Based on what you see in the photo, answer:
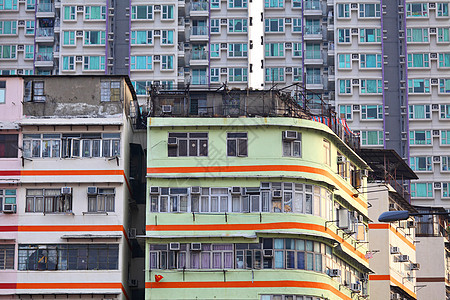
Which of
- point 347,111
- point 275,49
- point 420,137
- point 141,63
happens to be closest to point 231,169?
point 141,63

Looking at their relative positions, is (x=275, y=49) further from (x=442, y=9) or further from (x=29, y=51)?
(x=29, y=51)

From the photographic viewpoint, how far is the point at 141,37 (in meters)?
102

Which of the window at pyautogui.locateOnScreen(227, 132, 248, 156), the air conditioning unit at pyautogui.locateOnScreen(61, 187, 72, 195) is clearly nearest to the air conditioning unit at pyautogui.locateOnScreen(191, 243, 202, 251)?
the window at pyautogui.locateOnScreen(227, 132, 248, 156)

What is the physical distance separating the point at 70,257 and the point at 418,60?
61359 mm

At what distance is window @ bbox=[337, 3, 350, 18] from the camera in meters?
104

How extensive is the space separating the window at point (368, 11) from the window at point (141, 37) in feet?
67.7

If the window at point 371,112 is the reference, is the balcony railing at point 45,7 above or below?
above

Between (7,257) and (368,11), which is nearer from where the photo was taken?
(7,257)

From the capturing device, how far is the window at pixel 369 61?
4063 inches

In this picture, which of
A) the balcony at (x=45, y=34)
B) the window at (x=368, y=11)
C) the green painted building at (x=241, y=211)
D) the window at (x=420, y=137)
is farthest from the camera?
the balcony at (x=45, y=34)

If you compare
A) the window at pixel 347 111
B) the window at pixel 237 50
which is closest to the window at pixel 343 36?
the window at pixel 347 111

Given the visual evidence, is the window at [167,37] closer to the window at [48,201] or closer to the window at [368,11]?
the window at [368,11]

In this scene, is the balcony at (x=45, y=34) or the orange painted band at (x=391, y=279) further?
the balcony at (x=45, y=34)

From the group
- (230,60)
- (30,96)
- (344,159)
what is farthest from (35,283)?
(230,60)
